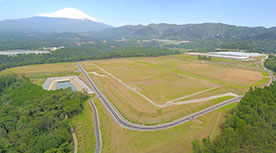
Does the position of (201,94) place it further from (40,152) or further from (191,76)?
(40,152)

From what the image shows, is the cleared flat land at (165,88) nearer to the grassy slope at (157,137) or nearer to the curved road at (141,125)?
the curved road at (141,125)

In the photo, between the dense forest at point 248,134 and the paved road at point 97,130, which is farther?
the paved road at point 97,130

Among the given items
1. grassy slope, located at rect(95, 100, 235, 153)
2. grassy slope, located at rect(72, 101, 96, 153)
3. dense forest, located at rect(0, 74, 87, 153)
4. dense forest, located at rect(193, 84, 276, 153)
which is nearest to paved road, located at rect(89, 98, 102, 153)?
grassy slope, located at rect(72, 101, 96, 153)

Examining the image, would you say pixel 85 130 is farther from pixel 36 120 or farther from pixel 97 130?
pixel 36 120

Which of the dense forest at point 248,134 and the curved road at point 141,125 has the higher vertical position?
the dense forest at point 248,134

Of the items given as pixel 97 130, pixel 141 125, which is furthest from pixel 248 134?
pixel 97 130

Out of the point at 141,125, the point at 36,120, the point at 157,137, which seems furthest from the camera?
the point at 141,125

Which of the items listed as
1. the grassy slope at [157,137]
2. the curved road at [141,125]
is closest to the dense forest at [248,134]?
the grassy slope at [157,137]
